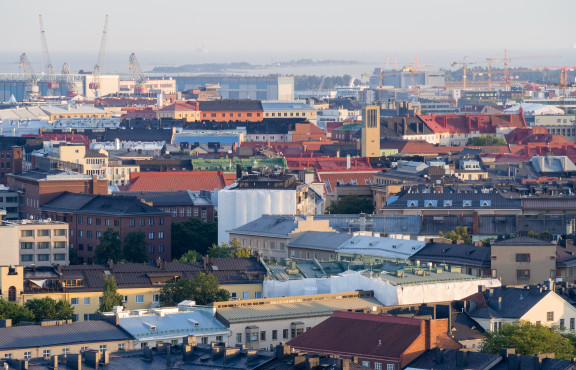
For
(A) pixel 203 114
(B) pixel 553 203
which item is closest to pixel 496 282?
(B) pixel 553 203

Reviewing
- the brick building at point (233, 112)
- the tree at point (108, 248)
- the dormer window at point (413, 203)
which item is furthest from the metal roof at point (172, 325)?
the brick building at point (233, 112)

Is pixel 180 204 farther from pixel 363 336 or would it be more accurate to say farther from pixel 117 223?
pixel 363 336

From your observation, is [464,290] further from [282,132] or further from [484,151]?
[282,132]

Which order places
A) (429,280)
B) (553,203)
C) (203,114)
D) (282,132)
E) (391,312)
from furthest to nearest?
(203,114) < (282,132) < (553,203) < (429,280) < (391,312)

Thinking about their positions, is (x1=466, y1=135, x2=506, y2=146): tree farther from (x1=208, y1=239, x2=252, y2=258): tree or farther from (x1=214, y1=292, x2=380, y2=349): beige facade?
(x1=214, y1=292, x2=380, y2=349): beige facade

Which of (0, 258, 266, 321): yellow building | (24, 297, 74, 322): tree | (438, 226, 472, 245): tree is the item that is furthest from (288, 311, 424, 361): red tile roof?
(438, 226, 472, 245): tree

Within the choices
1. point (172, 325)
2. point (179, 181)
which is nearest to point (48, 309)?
point (172, 325)

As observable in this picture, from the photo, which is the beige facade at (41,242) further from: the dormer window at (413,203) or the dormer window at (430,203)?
the dormer window at (430,203)
